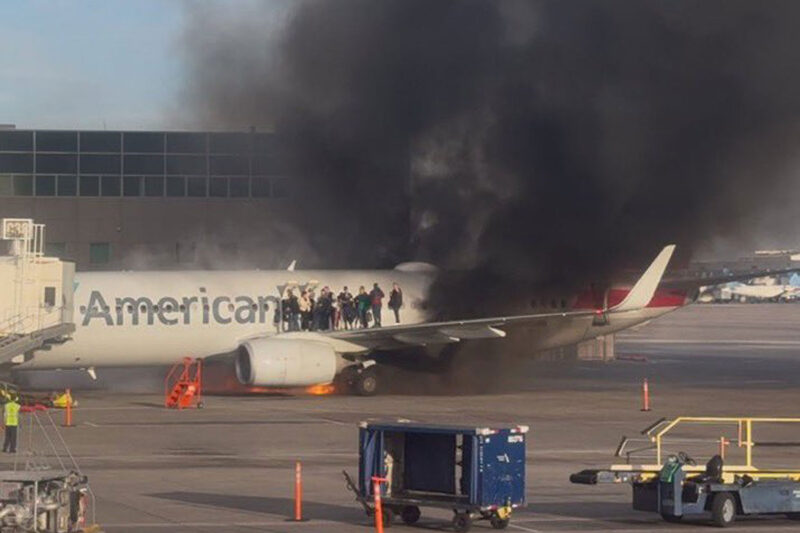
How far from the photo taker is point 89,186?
2517 inches

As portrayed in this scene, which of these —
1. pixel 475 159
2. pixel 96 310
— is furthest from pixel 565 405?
pixel 96 310

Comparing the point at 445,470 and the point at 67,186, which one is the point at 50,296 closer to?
the point at 445,470

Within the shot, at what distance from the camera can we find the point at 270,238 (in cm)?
6244

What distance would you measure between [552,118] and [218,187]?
20.5 metres

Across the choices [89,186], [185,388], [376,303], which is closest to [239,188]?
[89,186]

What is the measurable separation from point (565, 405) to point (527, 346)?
5.00 m

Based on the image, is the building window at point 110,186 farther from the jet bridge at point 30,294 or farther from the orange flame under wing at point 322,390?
the jet bridge at point 30,294

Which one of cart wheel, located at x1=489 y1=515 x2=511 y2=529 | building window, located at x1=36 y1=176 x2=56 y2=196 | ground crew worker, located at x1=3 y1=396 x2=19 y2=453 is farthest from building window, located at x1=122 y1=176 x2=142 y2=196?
cart wheel, located at x1=489 y1=515 x2=511 y2=529

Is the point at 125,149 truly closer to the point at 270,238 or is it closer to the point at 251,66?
the point at 270,238

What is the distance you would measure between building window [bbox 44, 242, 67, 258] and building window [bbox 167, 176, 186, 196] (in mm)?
4602

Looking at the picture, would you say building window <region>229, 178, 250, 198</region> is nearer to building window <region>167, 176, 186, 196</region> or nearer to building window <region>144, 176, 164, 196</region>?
building window <region>167, 176, 186, 196</region>

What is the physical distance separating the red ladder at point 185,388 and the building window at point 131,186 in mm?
16191

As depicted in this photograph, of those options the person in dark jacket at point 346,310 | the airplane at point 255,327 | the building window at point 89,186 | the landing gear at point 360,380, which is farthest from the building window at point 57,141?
the landing gear at point 360,380

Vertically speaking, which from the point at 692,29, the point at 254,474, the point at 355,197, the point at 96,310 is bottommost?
the point at 254,474
